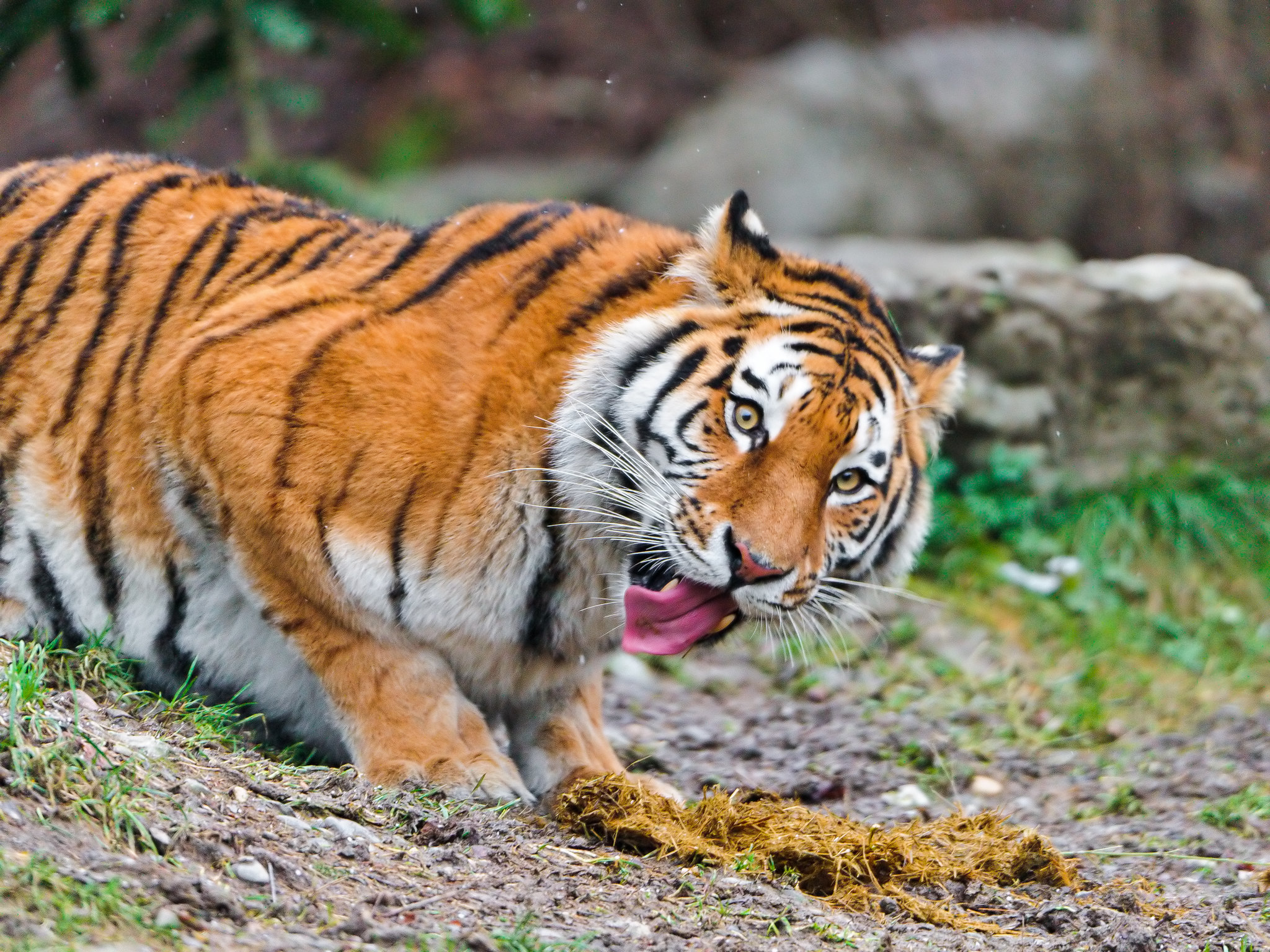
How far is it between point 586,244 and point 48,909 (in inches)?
88.9

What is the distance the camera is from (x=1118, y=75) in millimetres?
11617

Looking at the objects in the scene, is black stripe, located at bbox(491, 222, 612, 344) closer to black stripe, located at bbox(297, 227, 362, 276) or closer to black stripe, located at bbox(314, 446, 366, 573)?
black stripe, located at bbox(314, 446, 366, 573)

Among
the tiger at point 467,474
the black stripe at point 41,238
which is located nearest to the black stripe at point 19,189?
the black stripe at point 41,238

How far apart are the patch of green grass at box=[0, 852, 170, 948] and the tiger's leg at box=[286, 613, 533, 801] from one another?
46.2 inches

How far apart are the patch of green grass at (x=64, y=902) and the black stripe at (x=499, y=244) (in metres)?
1.83

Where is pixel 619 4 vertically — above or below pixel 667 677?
above

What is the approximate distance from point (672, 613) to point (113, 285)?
203 cm

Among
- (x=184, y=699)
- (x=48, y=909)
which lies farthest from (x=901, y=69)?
(x=48, y=909)

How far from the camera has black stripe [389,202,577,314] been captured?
12.6ft

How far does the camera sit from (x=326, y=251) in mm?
4145

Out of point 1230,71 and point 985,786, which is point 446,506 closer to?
point 985,786

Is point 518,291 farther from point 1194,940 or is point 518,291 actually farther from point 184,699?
point 1194,940

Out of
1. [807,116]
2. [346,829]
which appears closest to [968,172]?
[807,116]

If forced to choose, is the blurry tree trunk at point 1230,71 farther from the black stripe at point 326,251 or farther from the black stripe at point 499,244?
the black stripe at point 326,251
